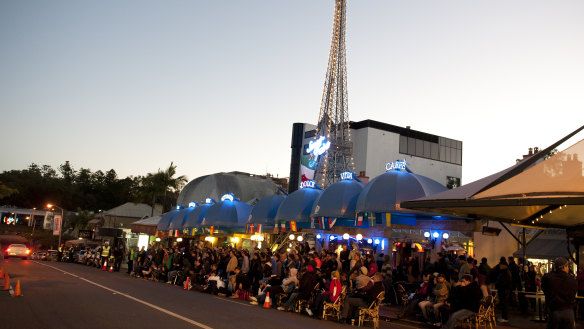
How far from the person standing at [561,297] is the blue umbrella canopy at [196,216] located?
31.7 m

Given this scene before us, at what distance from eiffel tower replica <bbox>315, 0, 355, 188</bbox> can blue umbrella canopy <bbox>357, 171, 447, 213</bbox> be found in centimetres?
1947

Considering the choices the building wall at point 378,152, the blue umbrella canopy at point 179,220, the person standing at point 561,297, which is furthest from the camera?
the building wall at point 378,152

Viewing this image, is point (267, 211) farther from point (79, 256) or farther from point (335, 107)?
point (79, 256)

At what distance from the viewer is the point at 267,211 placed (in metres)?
31.5

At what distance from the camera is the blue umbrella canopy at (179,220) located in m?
43.2

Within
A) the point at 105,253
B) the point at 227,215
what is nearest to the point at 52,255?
the point at 105,253

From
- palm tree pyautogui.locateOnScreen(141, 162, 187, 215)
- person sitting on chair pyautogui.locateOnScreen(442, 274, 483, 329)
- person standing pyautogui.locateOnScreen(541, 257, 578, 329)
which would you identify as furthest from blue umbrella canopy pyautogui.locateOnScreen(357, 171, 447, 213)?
palm tree pyautogui.locateOnScreen(141, 162, 187, 215)

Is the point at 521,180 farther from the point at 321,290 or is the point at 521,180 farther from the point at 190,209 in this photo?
the point at 190,209

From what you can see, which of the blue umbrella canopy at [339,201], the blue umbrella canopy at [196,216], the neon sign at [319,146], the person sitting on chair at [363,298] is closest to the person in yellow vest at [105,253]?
the blue umbrella canopy at [196,216]

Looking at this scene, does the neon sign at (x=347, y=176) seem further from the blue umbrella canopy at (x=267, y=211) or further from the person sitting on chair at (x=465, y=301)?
the person sitting on chair at (x=465, y=301)

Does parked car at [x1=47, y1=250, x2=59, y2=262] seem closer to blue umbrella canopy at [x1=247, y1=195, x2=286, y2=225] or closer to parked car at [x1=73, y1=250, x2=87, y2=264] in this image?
parked car at [x1=73, y1=250, x2=87, y2=264]

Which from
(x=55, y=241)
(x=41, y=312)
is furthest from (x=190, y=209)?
(x=55, y=241)

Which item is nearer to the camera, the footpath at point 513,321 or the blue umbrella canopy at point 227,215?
the footpath at point 513,321

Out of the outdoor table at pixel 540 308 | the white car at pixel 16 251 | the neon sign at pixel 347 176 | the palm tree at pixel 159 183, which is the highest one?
the palm tree at pixel 159 183
